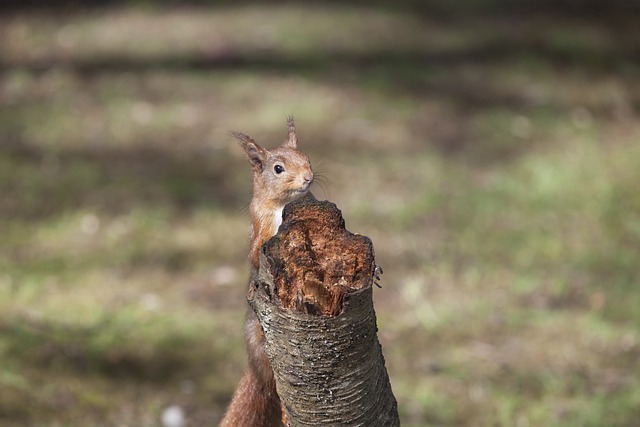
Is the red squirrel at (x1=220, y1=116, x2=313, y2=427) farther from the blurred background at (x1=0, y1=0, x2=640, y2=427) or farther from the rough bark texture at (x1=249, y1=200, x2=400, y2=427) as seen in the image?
the blurred background at (x1=0, y1=0, x2=640, y2=427)

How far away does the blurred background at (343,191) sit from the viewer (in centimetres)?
456

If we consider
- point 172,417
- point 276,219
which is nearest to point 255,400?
point 276,219

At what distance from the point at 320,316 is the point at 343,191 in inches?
162

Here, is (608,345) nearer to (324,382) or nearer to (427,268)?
(427,268)

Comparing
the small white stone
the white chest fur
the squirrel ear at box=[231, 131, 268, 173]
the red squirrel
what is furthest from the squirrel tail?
the small white stone

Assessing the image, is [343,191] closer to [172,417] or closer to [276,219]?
[172,417]

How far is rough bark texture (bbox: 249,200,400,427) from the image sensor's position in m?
2.25

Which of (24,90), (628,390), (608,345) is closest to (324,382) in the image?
(628,390)

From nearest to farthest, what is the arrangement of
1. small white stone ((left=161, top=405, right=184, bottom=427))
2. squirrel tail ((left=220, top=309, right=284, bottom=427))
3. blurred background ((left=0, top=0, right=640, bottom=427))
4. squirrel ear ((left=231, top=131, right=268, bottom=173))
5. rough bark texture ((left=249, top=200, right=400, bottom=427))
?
1. rough bark texture ((left=249, top=200, right=400, bottom=427))
2. squirrel tail ((left=220, top=309, right=284, bottom=427))
3. squirrel ear ((left=231, top=131, right=268, bottom=173))
4. small white stone ((left=161, top=405, right=184, bottom=427))
5. blurred background ((left=0, top=0, right=640, bottom=427))

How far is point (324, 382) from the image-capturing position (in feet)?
7.63

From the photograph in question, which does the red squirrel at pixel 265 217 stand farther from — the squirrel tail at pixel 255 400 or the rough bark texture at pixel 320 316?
the rough bark texture at pixel 320 316

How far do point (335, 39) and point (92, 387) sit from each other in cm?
463

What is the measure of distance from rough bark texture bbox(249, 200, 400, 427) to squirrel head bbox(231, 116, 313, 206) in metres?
0.40

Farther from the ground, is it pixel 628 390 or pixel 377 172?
pixel 377 172
